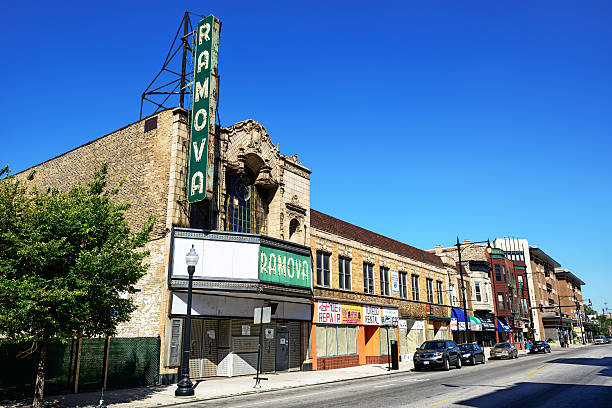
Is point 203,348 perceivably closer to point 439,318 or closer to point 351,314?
point 351,314

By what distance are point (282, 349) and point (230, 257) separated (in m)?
A: 7.57

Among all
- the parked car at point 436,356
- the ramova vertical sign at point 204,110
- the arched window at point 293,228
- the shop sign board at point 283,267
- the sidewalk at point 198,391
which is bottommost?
the sidewalk at point 198,391

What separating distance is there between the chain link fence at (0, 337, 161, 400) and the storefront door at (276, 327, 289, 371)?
26.7ft

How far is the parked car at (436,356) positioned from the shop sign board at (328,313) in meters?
5.39

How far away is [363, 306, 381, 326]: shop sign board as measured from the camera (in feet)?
108

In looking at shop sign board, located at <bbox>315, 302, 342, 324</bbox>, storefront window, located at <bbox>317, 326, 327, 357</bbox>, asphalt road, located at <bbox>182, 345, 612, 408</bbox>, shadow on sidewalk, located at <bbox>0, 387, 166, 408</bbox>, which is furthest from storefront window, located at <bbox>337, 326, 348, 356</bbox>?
shadow on sidewalk, located at <bbox>0, 387, 166, 408</bbox>

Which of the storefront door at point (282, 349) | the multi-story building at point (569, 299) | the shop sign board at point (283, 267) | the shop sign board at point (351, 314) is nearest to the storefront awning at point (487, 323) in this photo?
the shop sign board at point (351, 314)

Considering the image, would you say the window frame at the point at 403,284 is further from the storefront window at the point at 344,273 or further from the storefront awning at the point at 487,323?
the storefront awning at the point at 487,323

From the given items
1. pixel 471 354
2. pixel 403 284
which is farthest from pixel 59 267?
pixel 403 284

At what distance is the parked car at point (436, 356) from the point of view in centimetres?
2629

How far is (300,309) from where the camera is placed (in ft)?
87.8

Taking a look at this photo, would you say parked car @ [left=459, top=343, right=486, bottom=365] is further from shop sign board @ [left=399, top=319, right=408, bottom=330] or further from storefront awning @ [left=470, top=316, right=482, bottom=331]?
storefront awning @ [left=470, top=316, right=482, bottom=331]

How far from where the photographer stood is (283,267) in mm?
23812

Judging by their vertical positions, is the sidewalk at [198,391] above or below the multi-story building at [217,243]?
below
